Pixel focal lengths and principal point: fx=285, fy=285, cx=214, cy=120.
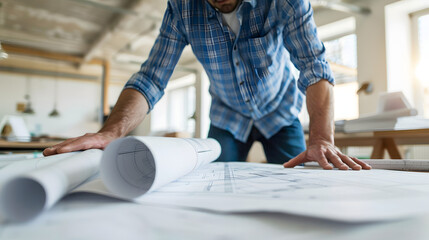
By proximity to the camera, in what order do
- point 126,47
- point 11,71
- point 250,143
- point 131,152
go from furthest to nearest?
1. point 11,71
2. point 126,47
3. point 250,143
4. point 131,152

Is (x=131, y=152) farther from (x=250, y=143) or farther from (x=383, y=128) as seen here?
(x=383, y=128)

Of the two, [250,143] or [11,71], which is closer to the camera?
[250,143]

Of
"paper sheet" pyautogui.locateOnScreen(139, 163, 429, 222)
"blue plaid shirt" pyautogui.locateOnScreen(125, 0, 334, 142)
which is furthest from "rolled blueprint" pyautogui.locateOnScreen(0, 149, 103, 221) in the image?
"blue plaid shirt" pyautogui.locateOnScreen(125, 0, 334, 142)

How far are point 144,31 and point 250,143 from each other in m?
4.98

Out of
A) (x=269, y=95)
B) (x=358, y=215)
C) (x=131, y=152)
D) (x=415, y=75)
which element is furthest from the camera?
(x=415, y=75)

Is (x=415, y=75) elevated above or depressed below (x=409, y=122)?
above

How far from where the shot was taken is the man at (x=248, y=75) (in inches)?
40.1

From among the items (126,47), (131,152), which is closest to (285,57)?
(131,152)

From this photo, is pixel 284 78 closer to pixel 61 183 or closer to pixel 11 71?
pixel 61 183

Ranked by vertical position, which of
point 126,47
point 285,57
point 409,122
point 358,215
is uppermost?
point 126,47

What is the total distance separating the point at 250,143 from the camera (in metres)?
1.43

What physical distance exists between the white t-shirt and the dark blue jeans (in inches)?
18.5

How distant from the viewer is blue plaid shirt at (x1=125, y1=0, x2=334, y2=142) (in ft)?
3.46

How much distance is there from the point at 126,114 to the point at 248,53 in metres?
0.54
